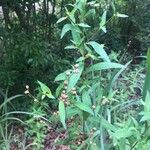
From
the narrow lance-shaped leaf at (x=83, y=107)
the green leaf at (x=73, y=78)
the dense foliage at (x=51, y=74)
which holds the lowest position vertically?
the dense foliage at (x=51, y=74)

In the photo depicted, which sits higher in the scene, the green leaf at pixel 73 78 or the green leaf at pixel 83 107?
the green leaf at pixel 73 78

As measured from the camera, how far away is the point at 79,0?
226 cm

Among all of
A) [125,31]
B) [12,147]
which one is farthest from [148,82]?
[125,31]

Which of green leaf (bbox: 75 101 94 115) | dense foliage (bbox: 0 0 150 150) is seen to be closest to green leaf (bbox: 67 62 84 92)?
green leaf (bbox: 75 101 94 115)

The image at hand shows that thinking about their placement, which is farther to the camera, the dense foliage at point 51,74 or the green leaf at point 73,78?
the dense foliage at point 51,74

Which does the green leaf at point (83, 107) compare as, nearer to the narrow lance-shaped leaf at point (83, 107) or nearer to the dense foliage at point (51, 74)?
the narrow lance-shaped leaf at point (83, 107)

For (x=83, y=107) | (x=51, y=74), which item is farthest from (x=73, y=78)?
(x=51, y=74)

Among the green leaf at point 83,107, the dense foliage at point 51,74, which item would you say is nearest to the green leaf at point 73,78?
the green leaf at point 83,107

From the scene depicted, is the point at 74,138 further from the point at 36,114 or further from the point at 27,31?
the point at 27,31

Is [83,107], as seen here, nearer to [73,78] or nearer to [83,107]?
[83,107]

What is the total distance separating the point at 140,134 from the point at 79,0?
68cm

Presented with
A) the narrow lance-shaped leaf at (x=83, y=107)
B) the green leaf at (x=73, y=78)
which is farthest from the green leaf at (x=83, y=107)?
the green leaf at (x=73, y=78)

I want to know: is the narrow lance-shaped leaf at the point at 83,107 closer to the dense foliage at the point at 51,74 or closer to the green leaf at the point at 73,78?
the green leaf at the point at 73,78

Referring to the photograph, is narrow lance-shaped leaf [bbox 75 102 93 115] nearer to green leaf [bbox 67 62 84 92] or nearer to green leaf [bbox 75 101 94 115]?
green leaf [bbox 75 101 94 115]
